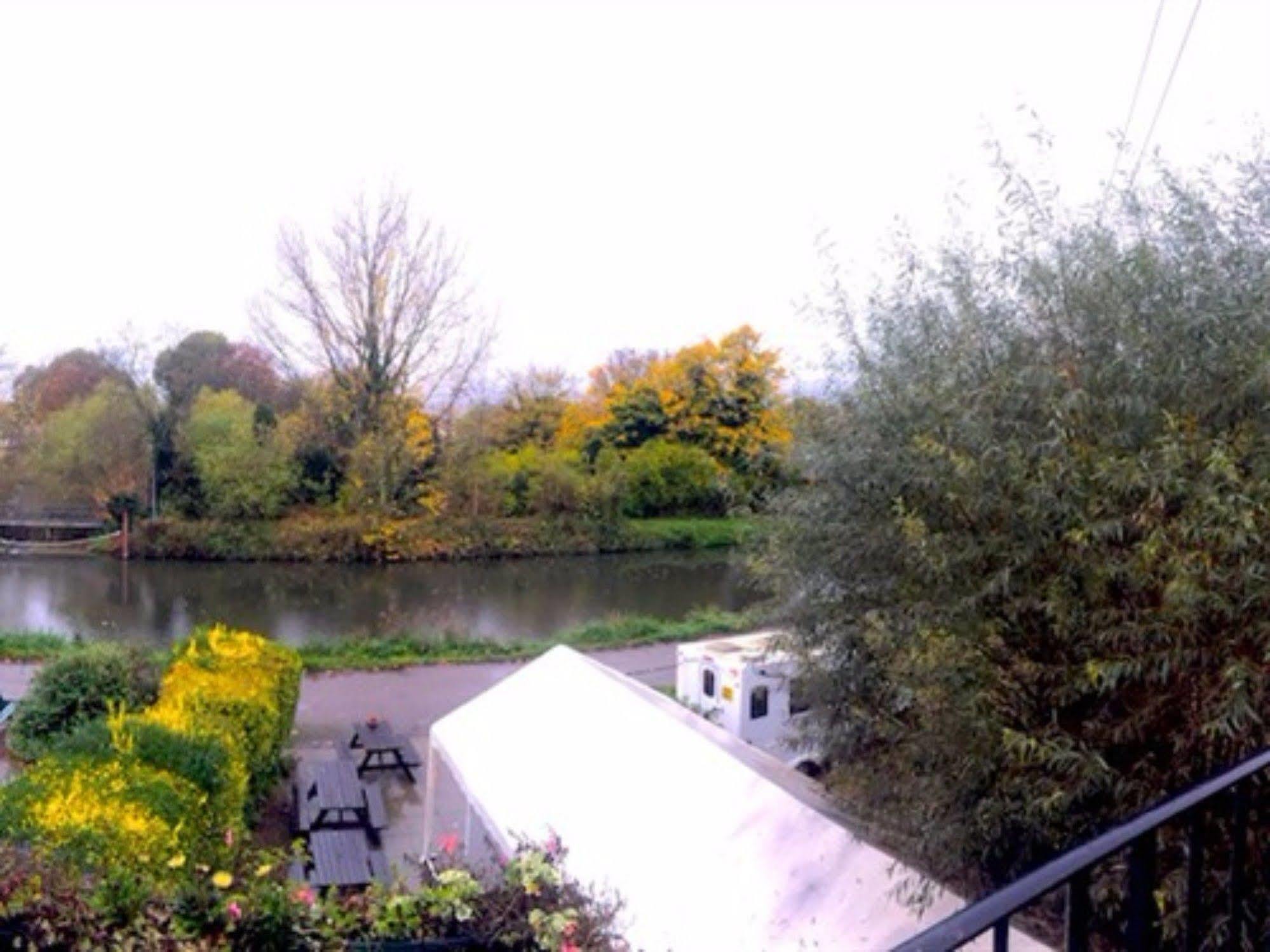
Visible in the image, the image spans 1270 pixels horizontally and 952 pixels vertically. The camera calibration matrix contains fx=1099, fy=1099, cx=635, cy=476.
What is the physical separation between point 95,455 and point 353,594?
8327mm

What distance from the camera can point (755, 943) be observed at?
421 cm

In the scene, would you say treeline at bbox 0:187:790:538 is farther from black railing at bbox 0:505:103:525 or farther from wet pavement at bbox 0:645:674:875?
wet pavement at bbox 0:645:674:875

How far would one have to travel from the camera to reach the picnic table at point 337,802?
828 cm

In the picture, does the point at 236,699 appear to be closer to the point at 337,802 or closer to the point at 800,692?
the point at 337,802

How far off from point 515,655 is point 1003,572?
43.6 feet

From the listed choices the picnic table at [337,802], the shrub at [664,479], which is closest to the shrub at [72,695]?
the picnic table at [337,802]

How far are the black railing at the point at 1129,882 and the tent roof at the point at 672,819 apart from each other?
2535mm

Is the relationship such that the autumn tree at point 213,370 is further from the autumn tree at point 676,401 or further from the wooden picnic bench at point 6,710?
the wooden picnic bench at point 6,710

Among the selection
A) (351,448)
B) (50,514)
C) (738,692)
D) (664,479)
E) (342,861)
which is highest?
(351,448)

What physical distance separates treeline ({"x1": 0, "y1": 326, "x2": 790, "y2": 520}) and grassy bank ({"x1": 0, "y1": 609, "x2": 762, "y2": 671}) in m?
6.84

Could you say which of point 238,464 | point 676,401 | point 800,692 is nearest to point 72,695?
point 800,692

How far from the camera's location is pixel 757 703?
1041cm

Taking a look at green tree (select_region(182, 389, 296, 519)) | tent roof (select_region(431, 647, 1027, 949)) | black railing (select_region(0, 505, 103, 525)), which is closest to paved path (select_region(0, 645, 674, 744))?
tent roof (select_region(431, 647, 1027, 949))

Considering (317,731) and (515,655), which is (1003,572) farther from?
(515,655)
